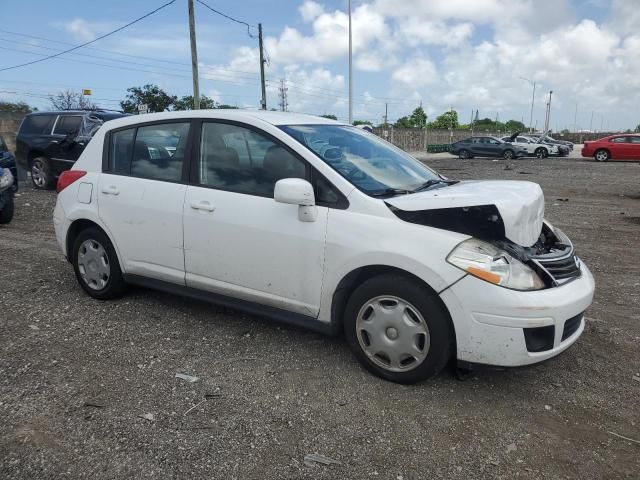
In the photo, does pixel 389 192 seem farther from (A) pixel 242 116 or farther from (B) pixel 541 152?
(B) pixel 541 152

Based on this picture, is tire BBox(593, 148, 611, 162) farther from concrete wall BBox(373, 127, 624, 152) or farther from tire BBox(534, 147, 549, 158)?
concrete wall BBox(373, 127, 624, 152)

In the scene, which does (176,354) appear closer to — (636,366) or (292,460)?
(292,460)

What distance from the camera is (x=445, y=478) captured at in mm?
2473

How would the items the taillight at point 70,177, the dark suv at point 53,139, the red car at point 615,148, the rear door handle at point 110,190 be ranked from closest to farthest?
the rear door handle at point 110,190, the taillight at point 70,177, the dark suv at point 53,139, the red car at point 615,148

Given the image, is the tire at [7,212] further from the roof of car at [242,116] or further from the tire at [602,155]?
the tire at [602,155]

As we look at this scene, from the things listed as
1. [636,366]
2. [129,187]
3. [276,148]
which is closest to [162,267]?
[129,187]

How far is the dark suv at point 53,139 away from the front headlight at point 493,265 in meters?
11.0

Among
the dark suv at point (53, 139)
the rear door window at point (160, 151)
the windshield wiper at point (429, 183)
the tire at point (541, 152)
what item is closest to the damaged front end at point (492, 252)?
the windshield wiper at point (429, 183)

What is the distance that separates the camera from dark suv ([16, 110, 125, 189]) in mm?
12109

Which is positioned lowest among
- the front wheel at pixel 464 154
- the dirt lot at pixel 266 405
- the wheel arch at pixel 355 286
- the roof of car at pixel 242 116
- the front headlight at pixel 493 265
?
the dirt lot at pixel 266 405

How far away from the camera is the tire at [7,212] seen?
856 cm

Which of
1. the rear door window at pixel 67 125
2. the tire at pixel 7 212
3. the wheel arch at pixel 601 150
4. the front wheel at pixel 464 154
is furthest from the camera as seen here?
the front wheel at pixel 464 154

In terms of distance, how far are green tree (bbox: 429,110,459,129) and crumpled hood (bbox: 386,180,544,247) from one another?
8791cm

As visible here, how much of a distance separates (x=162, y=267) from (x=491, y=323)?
8.41 feet
